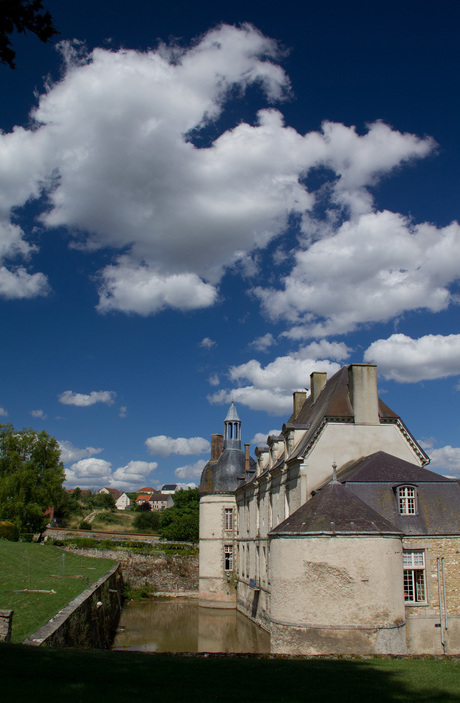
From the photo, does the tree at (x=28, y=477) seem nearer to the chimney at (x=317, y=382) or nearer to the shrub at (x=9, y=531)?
the shrub at (x=9, y=531)

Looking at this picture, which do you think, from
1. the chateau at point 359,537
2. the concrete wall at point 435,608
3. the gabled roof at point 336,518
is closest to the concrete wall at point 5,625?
the chateau at point 359,537

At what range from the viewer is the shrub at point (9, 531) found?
3650 cm

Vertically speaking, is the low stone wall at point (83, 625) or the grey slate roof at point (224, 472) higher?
the grey slate roof at point (224, 472)

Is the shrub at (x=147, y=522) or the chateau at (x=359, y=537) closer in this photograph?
the chateau at (x=359, y=537)

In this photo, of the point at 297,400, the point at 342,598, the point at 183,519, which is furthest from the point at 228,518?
the point at 342,598

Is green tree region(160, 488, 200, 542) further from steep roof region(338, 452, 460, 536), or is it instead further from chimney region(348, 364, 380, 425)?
steep roof region(338, 452, 460, 536)

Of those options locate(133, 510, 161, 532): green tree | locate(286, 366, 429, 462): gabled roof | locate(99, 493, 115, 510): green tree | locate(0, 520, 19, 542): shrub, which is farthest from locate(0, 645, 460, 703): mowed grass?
locate(99, 493, 115, 510): green tree

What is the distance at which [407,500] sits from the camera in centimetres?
1731

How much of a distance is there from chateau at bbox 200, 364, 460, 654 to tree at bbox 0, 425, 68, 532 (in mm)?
21636

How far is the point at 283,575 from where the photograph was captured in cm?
1498

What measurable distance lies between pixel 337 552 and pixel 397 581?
187 cm

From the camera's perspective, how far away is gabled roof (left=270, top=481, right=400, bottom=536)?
14.6 metres

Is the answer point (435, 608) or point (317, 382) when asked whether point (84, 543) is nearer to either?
point (317, 382)

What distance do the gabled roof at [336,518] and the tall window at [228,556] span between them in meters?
20.7
